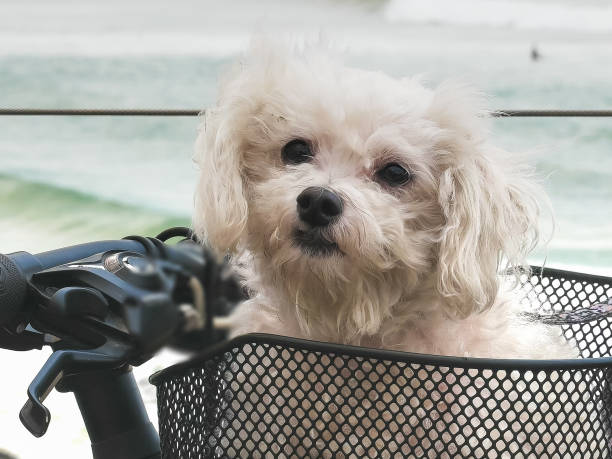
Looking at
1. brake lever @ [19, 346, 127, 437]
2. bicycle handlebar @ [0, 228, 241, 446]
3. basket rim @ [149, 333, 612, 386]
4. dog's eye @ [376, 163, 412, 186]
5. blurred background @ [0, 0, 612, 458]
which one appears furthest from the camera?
blurred background @ [0, 0, 612, 458]

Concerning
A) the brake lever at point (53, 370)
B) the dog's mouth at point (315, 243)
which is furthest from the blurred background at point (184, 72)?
the brake lever at point (53, 370)

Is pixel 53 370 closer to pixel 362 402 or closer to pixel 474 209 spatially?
pixel 362 402

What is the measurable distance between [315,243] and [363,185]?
0.31 feet

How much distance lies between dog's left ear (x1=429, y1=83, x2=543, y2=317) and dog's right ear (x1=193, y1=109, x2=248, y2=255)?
0.64ft

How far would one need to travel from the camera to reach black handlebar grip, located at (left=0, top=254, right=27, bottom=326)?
17.6 inches

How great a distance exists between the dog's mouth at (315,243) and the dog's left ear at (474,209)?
11 cm

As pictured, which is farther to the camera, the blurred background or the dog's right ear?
the blurred background

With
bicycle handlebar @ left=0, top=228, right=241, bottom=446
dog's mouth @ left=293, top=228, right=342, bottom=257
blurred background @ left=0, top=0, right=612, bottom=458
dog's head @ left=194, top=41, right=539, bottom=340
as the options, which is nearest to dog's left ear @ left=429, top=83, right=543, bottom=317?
dog's head @ left=194, top=41, right=539, bottom=340

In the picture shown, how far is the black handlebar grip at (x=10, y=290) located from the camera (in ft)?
1.47

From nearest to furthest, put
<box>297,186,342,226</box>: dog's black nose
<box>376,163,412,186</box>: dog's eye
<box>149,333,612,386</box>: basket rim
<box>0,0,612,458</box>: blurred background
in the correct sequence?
<box>149,333,612,386</box>: basket rim → <box>297,186,342,226</box>: dog's black nose → <box>376,163,412,186</box>: dog's eye → <box>0,0,612,458</box>: blurred background

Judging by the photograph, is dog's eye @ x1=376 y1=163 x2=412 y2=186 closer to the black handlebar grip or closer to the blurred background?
the black handlebar grip

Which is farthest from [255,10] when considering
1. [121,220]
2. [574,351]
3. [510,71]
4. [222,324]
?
[222,324]

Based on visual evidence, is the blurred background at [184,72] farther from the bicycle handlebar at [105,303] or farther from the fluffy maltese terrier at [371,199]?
the bicycle handlebar at [105,303]

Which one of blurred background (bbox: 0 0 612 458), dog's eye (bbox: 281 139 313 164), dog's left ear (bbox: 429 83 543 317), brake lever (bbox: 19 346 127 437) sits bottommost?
blurred background (bbox: 0 0 612 458)
